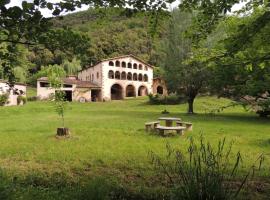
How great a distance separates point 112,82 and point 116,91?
384 centimetres

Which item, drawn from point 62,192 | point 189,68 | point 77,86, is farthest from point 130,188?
point 77,86

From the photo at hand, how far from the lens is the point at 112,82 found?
60125 mm

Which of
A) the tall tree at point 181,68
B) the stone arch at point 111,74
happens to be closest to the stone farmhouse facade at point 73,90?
the stone arch at point 111,74

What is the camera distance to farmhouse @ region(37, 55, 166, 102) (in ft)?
182

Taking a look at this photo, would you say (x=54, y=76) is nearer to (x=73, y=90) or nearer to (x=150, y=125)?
(x=150, y=125)

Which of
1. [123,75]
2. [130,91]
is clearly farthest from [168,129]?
[130,91]

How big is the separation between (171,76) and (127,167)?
2349 cm

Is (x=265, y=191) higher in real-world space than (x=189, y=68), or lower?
lower

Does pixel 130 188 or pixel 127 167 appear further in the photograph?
pixel 127 167

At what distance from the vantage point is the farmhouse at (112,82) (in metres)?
55.6

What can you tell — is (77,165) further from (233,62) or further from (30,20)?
(30,20)

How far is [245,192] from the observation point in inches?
279

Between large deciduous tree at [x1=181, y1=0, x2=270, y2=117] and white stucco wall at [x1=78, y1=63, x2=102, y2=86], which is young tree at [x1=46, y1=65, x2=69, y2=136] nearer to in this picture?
large deciduous tree at [x1=181, y1=0, x2=270, y2=117]

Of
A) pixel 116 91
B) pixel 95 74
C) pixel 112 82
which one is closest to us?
pixel 112 82
